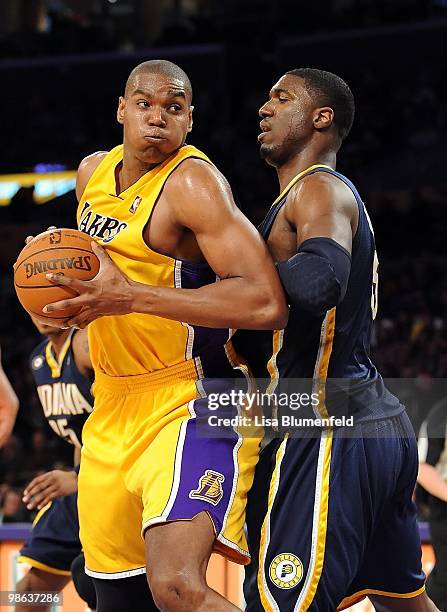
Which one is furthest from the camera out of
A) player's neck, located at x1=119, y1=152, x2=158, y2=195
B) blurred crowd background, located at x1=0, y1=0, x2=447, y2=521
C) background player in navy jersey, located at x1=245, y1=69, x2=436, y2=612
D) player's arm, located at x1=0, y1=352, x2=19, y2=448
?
blurred crowd background, located at x1=0, y1=0, x2=447, y2=521

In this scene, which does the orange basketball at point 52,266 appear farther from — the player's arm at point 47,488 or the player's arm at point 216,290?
the player's arm at point 47,488

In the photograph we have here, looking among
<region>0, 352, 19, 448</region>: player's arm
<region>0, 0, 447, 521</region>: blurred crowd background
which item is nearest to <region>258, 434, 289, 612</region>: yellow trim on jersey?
<region>0, 352, 19, 448</region>: player's arm

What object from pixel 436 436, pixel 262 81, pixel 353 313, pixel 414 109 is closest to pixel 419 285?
pixel 414 109

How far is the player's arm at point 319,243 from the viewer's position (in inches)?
108

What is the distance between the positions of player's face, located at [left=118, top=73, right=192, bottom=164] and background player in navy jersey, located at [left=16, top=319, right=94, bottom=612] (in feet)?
4.91

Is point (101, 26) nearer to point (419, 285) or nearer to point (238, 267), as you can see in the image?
point (419, 285)

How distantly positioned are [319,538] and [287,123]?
1385mm

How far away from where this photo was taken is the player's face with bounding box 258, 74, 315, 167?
10.8ft

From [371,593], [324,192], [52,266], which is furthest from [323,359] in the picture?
[52,266]

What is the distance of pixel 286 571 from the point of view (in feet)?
9.25

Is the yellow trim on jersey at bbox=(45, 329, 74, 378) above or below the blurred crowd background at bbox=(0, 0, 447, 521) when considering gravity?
below

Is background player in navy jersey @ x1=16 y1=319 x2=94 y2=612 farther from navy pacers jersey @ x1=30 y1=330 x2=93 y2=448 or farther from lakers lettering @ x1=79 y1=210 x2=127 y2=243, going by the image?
lakers lettering @ x1=79 y1=210 x2=127 y2=243

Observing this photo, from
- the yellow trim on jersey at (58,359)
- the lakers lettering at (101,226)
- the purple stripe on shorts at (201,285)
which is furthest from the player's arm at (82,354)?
the purple stripe on shorts at (201,285)

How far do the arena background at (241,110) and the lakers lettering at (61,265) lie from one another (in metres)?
6.53
